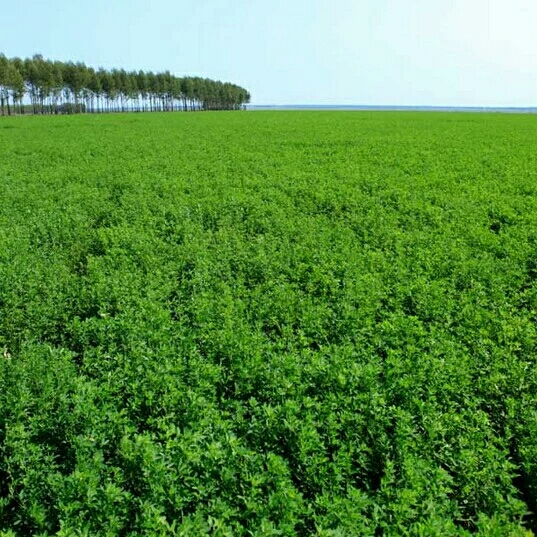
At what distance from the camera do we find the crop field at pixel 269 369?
12.1 feet

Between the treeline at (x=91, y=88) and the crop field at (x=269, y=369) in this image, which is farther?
the treeline at (x=91, y=88)

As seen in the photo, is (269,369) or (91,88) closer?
(269,369)

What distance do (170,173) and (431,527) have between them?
16.1 m

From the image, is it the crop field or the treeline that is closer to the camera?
the crop field

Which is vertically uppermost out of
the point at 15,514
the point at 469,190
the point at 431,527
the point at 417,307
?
the point at 469,190

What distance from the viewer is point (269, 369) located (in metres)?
5.16

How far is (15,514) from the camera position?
3762mm

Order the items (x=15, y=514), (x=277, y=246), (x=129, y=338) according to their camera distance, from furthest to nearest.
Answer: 1. (x=277, y=246)
2. (x=129, y=338)
3. (x=15, y=514)

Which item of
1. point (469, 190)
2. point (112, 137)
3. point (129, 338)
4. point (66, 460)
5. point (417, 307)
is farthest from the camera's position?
point (112, 137)

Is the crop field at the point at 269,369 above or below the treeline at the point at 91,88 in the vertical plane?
below

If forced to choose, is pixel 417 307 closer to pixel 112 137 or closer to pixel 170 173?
pixel 170 173

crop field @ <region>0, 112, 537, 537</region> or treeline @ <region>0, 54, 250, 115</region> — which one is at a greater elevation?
treeline @ <region>0, 54, 250, 115</region>

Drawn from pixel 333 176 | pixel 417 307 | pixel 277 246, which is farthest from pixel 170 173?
pixel 417 307

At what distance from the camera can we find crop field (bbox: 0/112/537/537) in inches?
145
